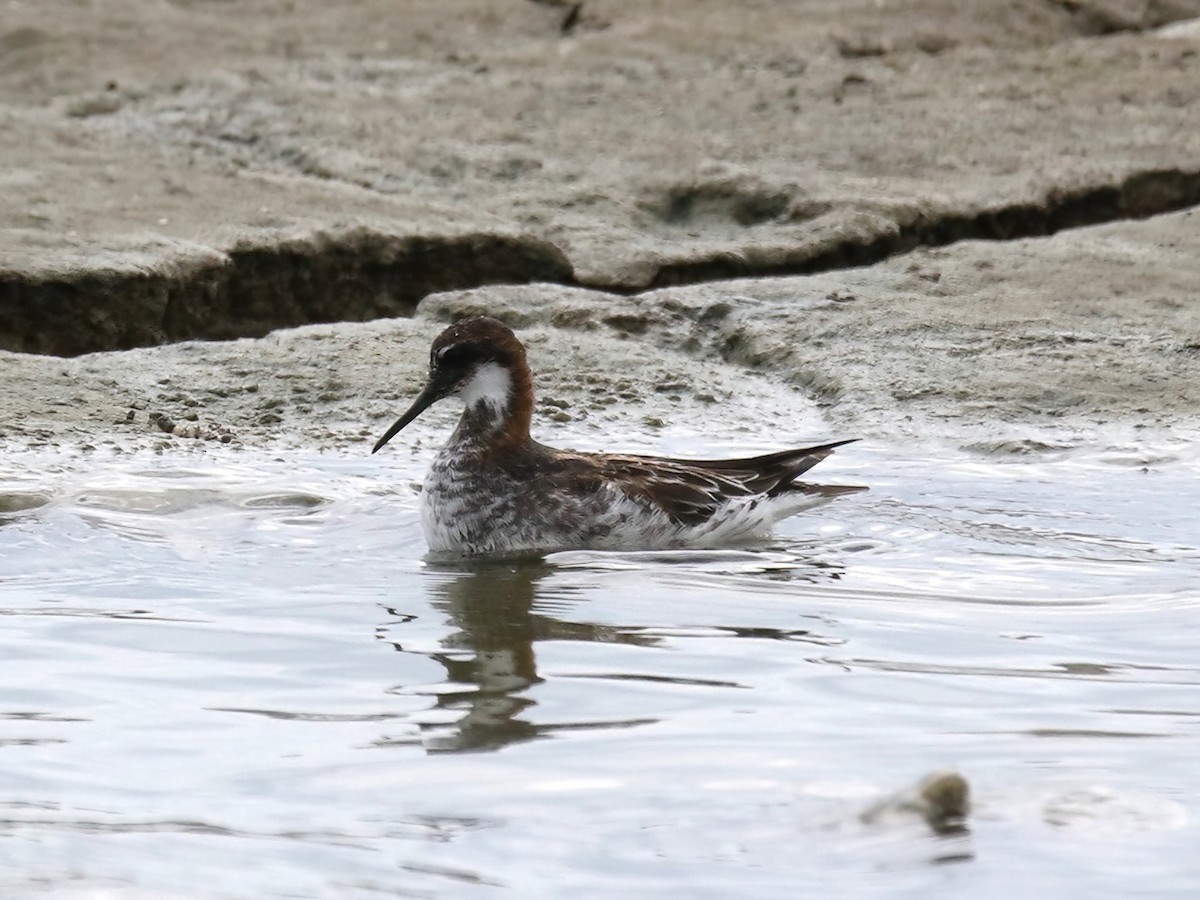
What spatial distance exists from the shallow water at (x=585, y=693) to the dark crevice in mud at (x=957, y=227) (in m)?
2.74

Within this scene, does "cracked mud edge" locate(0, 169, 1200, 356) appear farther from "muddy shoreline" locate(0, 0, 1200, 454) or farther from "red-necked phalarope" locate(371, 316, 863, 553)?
"red-necked phalarope" locate(371, 316, 863, 553)

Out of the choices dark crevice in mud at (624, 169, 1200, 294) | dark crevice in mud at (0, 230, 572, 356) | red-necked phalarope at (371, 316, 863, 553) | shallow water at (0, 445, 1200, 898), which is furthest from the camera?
dark crevice in mud at (624, 169, 1200, 294)

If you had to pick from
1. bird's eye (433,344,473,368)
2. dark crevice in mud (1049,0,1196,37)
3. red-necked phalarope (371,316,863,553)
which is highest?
dark crevice in mud (1049,0,1196,37)

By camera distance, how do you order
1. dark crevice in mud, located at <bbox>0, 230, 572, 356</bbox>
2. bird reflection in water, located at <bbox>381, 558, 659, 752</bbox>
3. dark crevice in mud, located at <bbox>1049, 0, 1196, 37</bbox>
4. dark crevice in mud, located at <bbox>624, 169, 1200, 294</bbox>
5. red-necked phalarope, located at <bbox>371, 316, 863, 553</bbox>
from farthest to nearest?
dark crevice in mud, located at <bbox>1049, 0, 1196, 37</bbox>, dark crevice in mud, located at <bbox>624, 169, 1200, 294</bbox>, dark crevice in mud, located at <bbox>0, 230, 572, 356</bbox>, red-necked phalarope, located at <bbox>371, 316, 863, 553</bbox>, bird reflection in water, located at <bbox>381, 558, 659, 752</bbox>

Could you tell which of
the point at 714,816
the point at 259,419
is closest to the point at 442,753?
the point at 714,816

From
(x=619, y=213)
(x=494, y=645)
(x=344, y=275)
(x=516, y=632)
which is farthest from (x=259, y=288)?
(x=494, y=645)

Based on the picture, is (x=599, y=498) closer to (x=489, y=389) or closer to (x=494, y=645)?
(x=489, y=389)

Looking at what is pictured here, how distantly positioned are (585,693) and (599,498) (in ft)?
6.61

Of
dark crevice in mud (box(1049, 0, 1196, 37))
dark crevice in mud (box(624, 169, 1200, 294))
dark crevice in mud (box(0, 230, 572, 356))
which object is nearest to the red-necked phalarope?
dark crevice in mud (box(0, 230, 572, 356))

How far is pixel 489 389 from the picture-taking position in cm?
765

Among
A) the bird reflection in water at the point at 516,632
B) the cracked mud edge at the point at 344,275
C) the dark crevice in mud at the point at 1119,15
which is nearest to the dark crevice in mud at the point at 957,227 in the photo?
the cracked mud edge at the point at 344,275

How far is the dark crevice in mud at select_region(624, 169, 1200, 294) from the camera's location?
33.7 ft

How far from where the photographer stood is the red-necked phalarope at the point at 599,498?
7055mm

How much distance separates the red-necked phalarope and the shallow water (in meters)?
0.14
